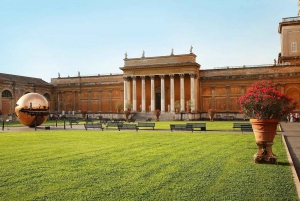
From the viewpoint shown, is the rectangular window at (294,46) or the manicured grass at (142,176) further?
the rectangular window at (294,46)

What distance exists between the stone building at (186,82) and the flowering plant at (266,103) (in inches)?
1589

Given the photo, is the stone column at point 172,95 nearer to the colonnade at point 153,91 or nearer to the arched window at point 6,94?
the colonnade at point 153,91

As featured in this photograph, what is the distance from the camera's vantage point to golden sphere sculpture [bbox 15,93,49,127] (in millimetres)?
30688

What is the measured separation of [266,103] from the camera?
11273mm

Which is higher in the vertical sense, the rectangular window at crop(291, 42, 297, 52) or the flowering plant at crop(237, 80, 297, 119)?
the rectangular window at crop(291, 42, 297, 52)

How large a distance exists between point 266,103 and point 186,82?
145 feet

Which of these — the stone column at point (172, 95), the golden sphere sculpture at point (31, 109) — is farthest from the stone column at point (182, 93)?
the golden sphere sculpture at point (31, 109)

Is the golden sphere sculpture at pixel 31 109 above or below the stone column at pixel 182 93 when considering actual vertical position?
below

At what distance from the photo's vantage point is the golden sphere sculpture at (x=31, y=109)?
101ft

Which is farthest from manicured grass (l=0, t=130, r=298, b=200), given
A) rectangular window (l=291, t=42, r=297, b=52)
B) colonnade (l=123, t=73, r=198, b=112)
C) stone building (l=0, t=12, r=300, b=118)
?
rectangular window (l=291, t=42, r=297, b=52)

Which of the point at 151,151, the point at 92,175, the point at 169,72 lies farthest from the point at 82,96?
the point at 92,175

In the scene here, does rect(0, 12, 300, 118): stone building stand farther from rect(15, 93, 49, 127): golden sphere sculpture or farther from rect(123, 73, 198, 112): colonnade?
rect(15, 93, 49, 127): golden sphere sculpture

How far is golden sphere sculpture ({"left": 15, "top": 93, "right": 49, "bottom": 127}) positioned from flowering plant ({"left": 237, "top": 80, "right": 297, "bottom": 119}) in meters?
23.8

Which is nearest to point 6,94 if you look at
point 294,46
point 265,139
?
point 294,46
